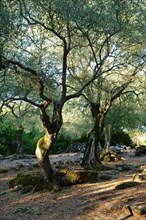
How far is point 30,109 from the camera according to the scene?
1150 inches

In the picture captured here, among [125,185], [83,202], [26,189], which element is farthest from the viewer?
[26,189]

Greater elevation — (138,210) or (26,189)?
(26,189)

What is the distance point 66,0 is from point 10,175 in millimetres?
9307

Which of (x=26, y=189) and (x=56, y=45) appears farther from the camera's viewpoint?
(x=56, y=45)

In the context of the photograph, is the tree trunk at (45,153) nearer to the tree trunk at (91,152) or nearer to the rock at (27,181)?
the rock at (27,181)

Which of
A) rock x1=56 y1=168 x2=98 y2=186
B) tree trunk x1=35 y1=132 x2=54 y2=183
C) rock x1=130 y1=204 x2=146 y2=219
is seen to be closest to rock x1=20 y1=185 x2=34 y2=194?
tree trunk x1=35 y1=132 x2=54 y2=183

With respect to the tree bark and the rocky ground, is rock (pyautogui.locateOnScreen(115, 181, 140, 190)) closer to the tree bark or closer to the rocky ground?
the rocky ground

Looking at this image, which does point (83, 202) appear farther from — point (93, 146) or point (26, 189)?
point (93, 146)

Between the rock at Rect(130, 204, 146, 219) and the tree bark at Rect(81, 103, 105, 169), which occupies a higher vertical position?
the tree bark at Rect(81, 103, 105, 169)

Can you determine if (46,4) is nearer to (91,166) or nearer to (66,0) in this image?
(66,0)

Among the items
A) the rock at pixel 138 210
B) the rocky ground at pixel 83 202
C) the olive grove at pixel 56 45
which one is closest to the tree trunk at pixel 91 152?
the olive grove at pixel 56 45

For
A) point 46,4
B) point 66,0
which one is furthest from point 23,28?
point 66,0

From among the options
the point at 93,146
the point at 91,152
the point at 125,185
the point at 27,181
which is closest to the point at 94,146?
the point at 93,146

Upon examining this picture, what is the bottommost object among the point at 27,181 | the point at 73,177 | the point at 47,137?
the point at 27,181
